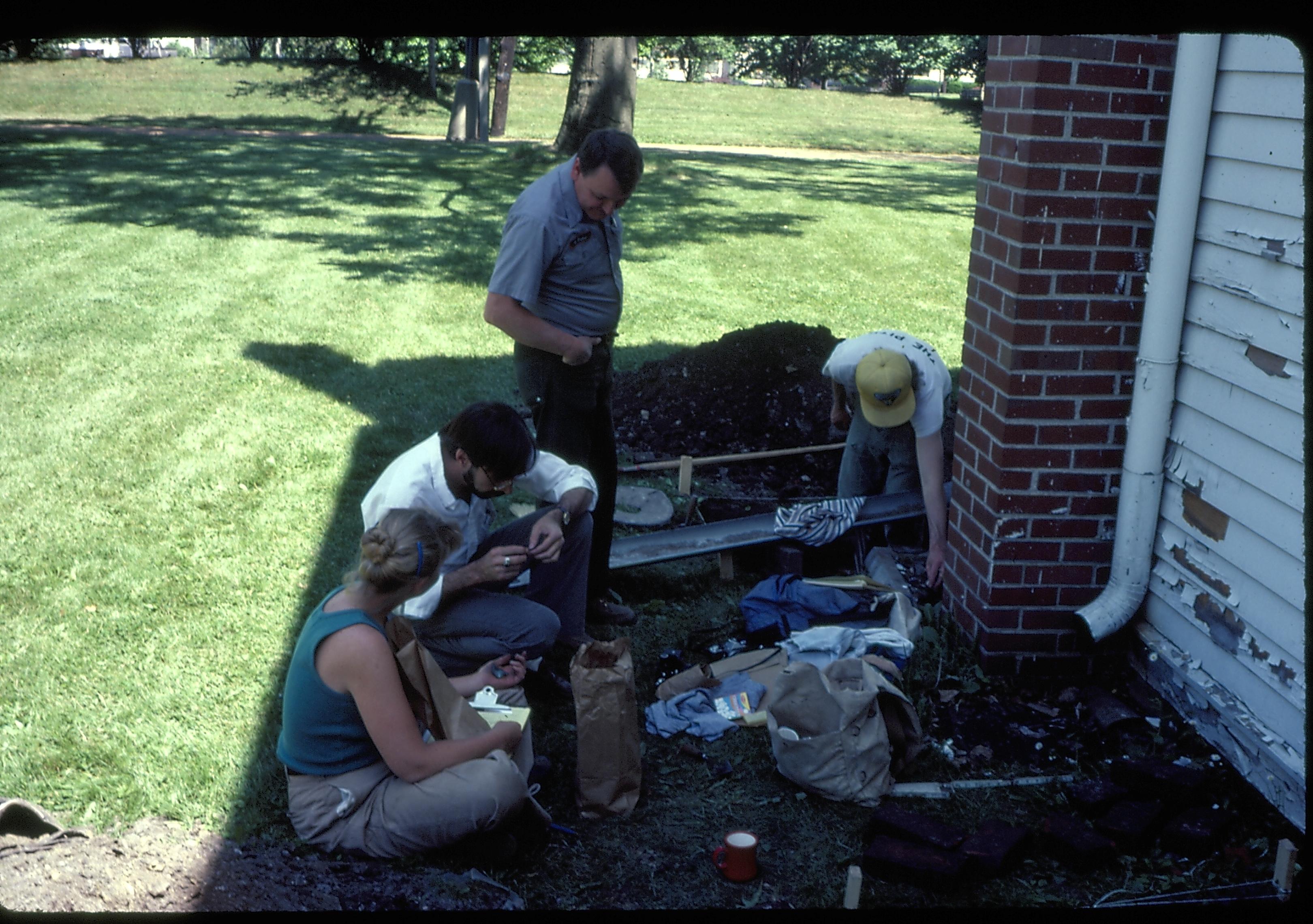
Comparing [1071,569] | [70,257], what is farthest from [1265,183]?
[70,257]

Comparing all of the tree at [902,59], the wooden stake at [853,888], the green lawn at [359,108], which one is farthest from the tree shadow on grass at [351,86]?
the wooden stake at [853,888]

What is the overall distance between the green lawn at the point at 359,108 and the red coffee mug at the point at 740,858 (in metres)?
23.8

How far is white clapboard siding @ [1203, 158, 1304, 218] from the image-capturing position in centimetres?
341

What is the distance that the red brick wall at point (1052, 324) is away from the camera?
395cm

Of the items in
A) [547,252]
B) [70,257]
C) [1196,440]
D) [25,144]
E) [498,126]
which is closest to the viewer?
[1196,440]

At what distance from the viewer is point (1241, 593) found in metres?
3.82

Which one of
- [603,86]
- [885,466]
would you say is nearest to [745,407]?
[885,466]

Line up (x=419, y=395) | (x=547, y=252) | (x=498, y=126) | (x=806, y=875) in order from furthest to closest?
(x=498, y=126) → (x=419, y=395) → (x=547, y=252) → (x=806, y=875)

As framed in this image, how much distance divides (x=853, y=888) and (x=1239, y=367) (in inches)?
85.2

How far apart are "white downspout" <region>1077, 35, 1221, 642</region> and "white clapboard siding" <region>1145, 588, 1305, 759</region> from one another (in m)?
0.11

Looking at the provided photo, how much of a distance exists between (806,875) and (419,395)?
18.2 ft

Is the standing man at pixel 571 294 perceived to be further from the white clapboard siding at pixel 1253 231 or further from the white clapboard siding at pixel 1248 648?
the white clapboard siding at pixel 1248 648

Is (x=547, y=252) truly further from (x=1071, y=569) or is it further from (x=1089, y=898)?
(x=1089, y=898)

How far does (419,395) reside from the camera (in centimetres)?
823
